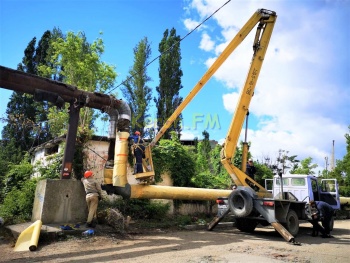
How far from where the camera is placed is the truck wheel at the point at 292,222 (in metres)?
10.4

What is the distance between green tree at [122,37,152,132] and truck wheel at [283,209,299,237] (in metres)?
23.1

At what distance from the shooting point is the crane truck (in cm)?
964

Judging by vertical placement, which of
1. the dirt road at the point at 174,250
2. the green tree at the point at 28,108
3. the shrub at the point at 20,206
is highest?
the green tree at the point at 28,108

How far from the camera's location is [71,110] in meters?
10.1

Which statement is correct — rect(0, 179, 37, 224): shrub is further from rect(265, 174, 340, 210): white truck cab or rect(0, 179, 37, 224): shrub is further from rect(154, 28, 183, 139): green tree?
rect(154, 28, 183, 139): green tree

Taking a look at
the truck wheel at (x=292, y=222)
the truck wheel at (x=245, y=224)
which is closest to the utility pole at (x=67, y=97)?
the truck wheel at (x=245, y=224)

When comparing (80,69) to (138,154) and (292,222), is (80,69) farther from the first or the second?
(292,222)

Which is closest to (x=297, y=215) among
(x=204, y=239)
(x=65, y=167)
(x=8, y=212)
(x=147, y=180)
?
(x=204, y=239)

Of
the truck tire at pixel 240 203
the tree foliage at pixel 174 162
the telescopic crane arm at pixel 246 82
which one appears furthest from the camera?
the tree foliage at pixel 174 162

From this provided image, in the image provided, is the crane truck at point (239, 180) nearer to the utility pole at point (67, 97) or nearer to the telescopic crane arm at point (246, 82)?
the telescopic crane arm at point (246, 82)

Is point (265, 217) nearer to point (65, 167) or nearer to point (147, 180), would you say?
point (147, 180)

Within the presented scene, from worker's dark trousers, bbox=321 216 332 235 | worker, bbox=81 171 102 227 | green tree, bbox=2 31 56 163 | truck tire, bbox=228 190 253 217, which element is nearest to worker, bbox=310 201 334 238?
worker's dark trousers, bbox=321 216 332 235

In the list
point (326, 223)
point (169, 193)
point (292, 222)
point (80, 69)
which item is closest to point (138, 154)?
point (169, 193)

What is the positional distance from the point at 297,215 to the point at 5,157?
1978 cm
